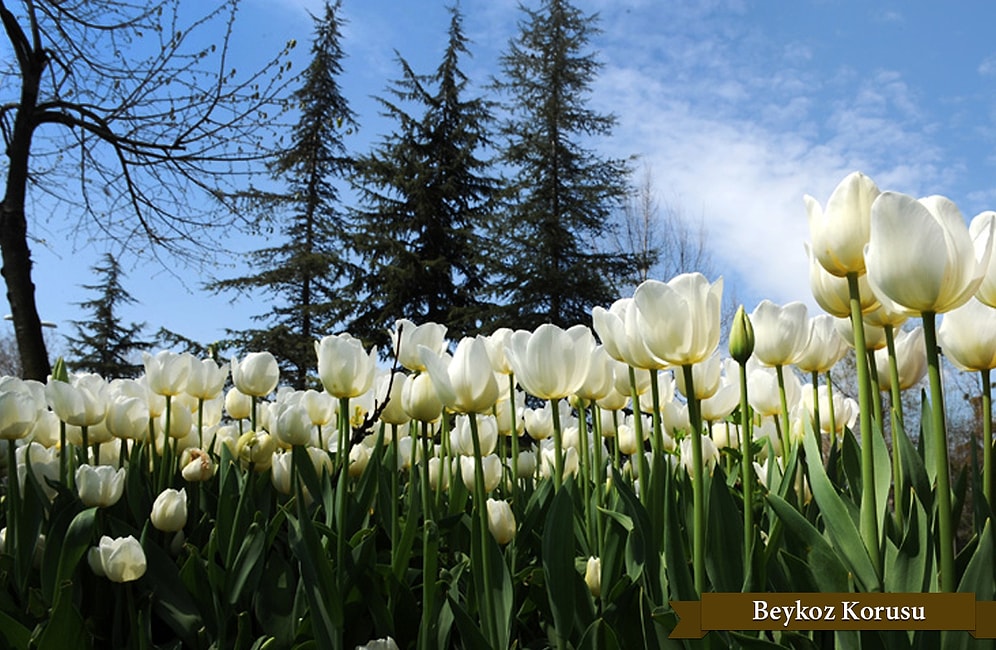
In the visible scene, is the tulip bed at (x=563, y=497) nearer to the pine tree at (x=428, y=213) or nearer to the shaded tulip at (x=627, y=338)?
the shaded tulip at (x=627, y=338)

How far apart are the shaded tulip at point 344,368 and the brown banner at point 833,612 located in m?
0.74

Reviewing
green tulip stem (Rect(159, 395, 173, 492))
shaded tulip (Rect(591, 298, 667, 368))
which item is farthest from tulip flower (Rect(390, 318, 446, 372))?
green tulip stem (Rect(159, 395, 173, 492))

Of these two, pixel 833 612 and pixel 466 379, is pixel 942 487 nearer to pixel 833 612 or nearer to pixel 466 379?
pixel 833 612

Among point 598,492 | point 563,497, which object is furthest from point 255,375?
point 563,497

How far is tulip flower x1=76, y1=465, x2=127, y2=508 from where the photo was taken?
147 cm

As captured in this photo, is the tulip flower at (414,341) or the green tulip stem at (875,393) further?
the tulip flower at (414,341)

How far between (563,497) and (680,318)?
29 centimetres

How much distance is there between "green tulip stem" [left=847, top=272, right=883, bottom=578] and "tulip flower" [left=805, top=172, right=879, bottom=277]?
2cm

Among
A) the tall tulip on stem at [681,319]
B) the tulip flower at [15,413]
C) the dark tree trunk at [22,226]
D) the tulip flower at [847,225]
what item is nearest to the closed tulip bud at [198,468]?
the tulip flower at [15,413]

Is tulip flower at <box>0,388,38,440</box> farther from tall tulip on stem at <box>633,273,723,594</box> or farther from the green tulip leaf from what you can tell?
the green tulip leaf

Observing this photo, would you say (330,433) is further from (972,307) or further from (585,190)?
(585,190)

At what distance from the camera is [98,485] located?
1.48 metres

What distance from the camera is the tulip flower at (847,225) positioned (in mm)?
855

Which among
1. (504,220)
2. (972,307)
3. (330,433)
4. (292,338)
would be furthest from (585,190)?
(972,307)
